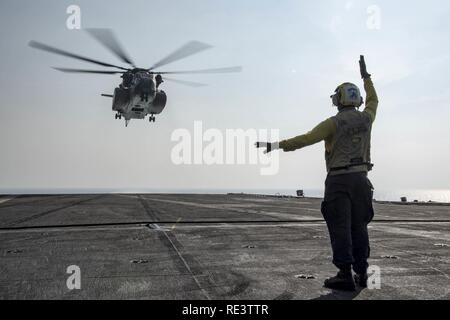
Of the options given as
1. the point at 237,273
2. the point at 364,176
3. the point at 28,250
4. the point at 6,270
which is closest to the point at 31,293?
the point at 6,270

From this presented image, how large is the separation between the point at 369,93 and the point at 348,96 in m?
0.57

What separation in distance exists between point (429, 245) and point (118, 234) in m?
6.04

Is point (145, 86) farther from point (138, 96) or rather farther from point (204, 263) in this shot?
point (204, 263)

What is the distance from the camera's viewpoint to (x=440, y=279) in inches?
171

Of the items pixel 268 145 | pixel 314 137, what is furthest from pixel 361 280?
pixel 268 145

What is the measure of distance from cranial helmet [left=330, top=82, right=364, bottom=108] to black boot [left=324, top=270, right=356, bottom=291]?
2183mm

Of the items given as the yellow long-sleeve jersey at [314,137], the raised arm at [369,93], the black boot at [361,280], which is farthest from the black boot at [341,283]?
the raised arm at [369,93]

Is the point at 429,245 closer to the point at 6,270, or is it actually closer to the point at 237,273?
the point at 237,273

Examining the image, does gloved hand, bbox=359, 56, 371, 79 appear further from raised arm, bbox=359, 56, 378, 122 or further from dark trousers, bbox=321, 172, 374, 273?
dark trousers, bbox=321, 172, 374, 273

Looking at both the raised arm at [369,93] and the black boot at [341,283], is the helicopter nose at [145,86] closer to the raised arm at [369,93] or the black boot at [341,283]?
the raised arm at [369,93]

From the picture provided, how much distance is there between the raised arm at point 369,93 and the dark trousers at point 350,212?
95 cm

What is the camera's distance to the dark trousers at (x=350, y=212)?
4547 mm
